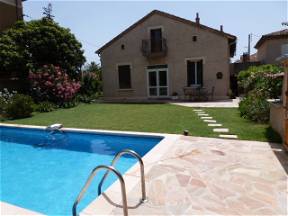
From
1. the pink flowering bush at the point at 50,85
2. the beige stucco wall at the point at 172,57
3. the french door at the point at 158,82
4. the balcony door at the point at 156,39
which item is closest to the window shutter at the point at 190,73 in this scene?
the beige stucco wall at the point at 172,57

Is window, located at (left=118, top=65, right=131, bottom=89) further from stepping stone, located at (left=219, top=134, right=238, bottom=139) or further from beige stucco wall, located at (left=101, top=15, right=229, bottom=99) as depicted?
stepping stone, located at (left=219, top=134, right=238, bottom=139)

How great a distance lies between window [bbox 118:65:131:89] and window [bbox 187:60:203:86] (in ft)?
16.7

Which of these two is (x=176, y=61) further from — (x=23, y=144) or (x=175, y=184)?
(x=175, y=184)

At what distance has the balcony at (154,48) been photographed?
62.3 ft

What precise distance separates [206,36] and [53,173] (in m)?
15.5

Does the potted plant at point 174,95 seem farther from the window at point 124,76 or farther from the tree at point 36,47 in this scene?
the tree at point 36,47

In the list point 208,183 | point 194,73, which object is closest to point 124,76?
point 194,73

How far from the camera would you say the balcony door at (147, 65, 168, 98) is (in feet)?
64.2

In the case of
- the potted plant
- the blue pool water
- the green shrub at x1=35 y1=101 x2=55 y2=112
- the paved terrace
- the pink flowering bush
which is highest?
the pink flowering bush

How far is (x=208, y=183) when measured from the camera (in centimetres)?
396

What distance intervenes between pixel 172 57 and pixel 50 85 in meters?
9.34

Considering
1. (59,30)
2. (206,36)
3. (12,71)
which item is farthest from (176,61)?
(12,71)

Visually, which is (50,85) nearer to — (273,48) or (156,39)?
(156,39)

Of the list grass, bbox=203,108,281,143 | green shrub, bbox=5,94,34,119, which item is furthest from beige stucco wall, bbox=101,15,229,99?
grass, bbox=203,108,281,143
